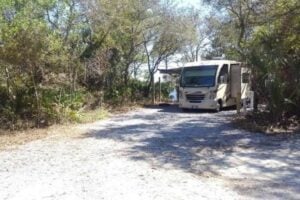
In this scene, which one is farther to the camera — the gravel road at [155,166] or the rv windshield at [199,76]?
the rv windshield at [199,76]

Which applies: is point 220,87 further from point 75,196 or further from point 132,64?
point 75,196

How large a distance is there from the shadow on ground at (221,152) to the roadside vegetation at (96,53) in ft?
6.93

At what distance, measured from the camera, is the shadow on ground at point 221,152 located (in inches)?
311

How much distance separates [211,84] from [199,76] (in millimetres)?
861

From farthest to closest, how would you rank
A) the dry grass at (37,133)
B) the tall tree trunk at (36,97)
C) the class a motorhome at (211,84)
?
1. the class a motorhome at (211,84)
2. the tall tree trunk at (36,97)
3. the dry grass at (37,133)

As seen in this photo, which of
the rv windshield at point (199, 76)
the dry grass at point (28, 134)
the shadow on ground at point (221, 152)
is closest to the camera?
the shadow on ground at point (221, 152)

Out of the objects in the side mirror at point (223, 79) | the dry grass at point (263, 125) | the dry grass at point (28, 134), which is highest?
the side mirror at point (223, 79)

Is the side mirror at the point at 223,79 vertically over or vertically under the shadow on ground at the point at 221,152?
over

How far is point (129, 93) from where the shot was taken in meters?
26.0

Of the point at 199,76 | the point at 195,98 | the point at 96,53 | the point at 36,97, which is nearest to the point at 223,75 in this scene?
the point at 199,76

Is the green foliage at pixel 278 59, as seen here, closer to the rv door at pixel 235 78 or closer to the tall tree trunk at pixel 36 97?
the rv door at pixel 235 78

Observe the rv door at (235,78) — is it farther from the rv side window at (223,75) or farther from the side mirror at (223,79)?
the side mirror at (223,79)

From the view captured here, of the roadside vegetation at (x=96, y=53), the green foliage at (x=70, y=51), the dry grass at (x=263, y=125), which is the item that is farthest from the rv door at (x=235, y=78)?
the dry grass at (x=263, y=125)

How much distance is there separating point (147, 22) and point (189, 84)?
5703 millimetres
